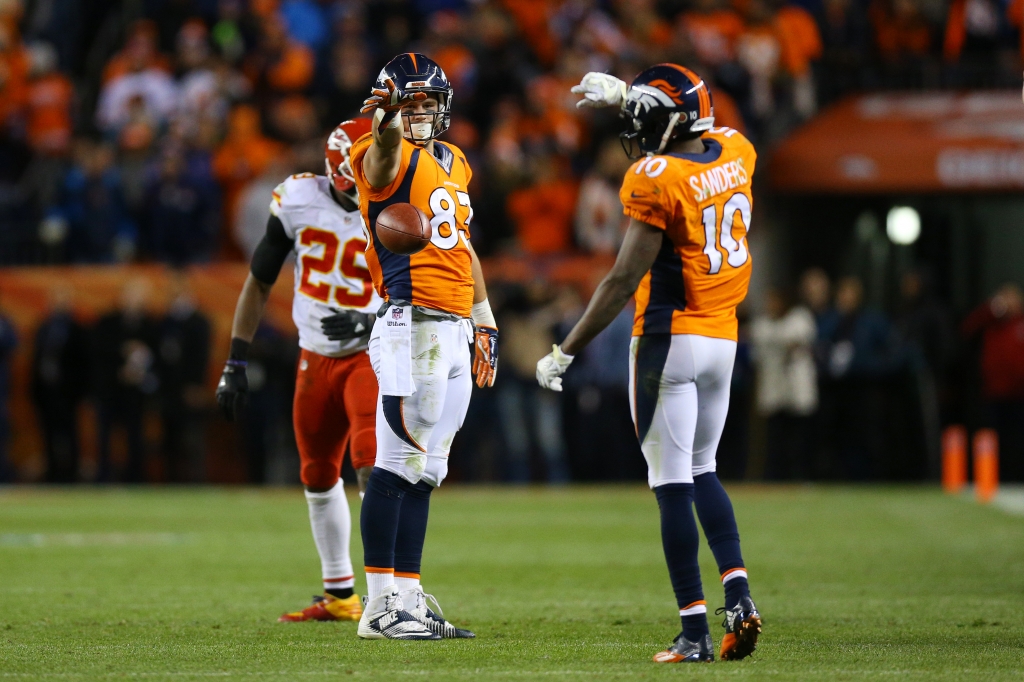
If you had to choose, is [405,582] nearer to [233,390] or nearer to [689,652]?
[689,652]

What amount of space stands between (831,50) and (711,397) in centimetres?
1353

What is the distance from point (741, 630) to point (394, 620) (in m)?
1.44

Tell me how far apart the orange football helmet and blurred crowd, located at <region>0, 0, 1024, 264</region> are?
944cm

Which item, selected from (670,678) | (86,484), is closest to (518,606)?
(670,678)

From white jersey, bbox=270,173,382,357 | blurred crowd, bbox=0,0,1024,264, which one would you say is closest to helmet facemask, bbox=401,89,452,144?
white jersey, bbox=270,173,382,357

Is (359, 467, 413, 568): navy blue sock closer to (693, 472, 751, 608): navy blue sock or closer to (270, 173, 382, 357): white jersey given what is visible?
(270, 173, 382, 357): white jersey

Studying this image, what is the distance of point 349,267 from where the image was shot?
23.8ft

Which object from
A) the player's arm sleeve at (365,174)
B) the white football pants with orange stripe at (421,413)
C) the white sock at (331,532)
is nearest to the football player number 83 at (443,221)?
the player's arm sleeve at (365,174)

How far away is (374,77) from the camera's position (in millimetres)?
18312

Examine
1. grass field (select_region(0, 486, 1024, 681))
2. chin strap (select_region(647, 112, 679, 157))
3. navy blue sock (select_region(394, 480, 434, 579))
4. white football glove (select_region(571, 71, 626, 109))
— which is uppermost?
white football glove (select_region(571, 71, 626, 109))

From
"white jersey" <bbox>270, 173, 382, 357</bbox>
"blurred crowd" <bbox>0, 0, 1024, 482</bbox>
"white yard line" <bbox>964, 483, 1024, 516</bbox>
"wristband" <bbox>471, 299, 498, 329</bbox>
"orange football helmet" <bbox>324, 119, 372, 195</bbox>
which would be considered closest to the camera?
"wristband" <bbox>471, 299, 498, 329</bbox>

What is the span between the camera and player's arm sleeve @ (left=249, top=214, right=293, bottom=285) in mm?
7203

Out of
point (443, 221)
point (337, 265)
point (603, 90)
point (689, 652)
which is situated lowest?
point (689, 652)

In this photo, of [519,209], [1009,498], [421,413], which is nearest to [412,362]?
[421,413]
